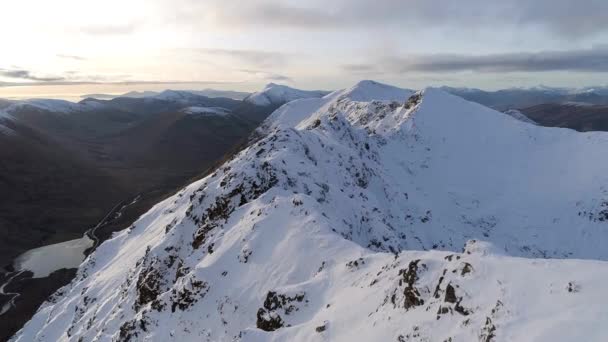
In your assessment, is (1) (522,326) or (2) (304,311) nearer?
(1) (522,326)

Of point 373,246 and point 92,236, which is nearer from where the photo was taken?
point 373,246

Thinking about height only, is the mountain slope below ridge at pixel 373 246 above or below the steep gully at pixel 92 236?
above

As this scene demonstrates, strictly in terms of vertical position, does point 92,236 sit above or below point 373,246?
below

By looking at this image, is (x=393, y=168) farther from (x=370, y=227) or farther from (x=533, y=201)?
(x=370, y=227)

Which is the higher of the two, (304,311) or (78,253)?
(304,311)

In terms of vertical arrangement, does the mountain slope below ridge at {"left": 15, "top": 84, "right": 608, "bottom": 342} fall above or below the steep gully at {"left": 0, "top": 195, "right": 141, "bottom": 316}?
above

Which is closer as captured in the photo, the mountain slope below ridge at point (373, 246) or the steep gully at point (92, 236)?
the mountain slope below ridge at point (373, 246)

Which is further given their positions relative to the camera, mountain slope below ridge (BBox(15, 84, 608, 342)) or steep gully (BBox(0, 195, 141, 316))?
steep gully (BBox(0, 195, 141, 316))

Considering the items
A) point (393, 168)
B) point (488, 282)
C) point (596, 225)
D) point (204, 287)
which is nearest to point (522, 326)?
point (488, 282)
